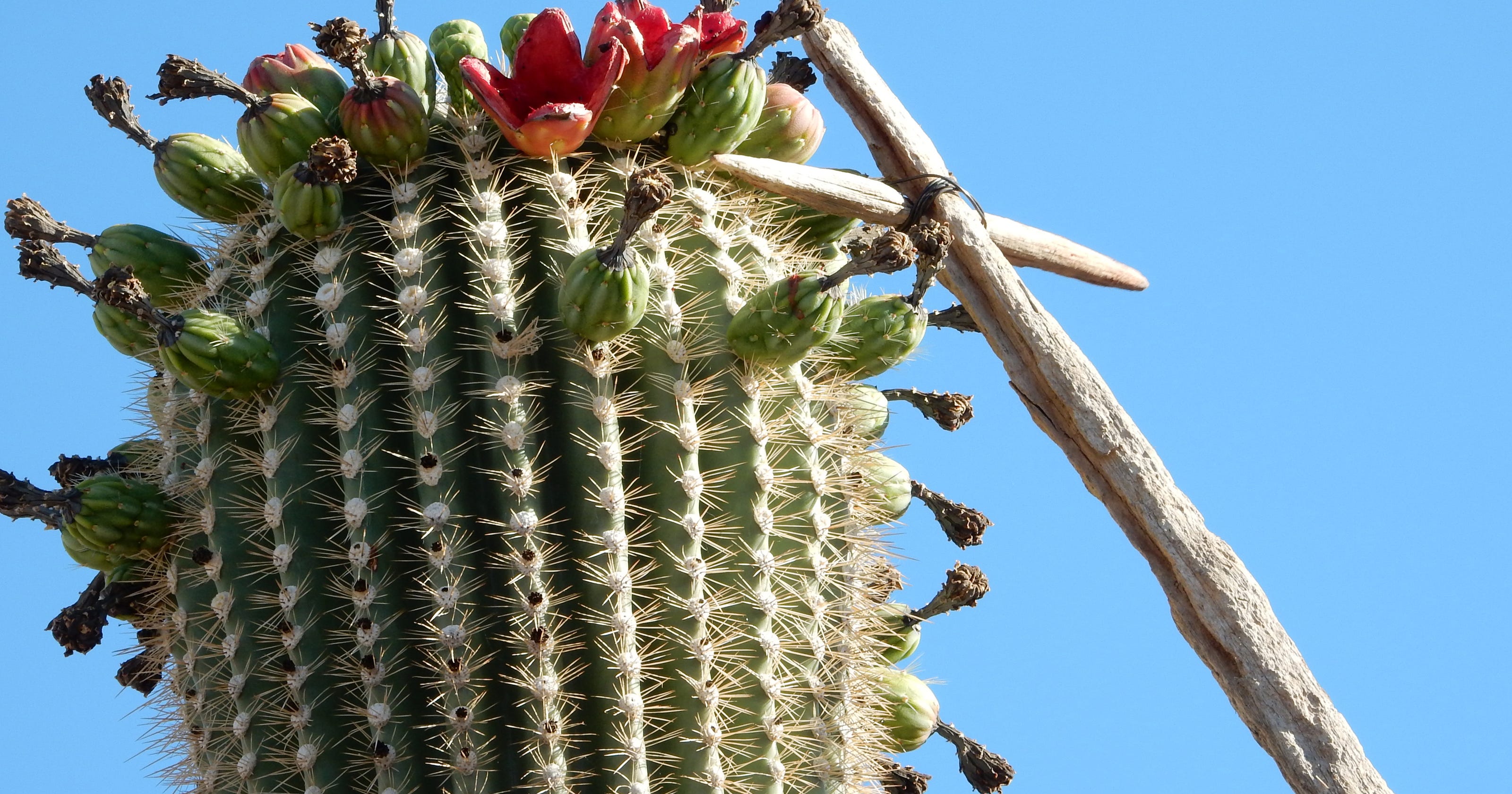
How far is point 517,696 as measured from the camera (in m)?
2.20

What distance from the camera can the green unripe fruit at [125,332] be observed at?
8.27 feet

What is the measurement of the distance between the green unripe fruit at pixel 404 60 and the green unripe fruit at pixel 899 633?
133 cm

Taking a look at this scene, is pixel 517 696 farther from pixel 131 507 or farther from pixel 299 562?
pixel 131 507

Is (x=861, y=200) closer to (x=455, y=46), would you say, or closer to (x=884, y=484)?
(x=884, y=484)

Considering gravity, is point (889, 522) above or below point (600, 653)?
above

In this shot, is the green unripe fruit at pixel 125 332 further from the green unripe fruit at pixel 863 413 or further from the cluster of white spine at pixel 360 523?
the green unripe fruit at pixel 863 413

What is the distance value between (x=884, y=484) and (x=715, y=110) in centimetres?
83

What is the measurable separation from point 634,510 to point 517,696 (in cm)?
35

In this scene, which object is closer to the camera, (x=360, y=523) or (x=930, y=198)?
(x=360, y=523)

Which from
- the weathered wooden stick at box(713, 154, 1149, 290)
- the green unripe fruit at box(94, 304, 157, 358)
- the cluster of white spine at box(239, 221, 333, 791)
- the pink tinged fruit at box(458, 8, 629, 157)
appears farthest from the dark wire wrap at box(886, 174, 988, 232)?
the green unripe fruit at box(94, 304, 157, 358)

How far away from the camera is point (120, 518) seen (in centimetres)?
241

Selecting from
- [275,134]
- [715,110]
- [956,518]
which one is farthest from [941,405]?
[275,134]

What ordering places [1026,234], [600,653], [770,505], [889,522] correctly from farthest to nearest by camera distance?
[1026,234] < [889,522] < [770,505] < [600,653]

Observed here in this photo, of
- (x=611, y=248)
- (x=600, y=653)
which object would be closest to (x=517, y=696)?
(x=600, y=653)
